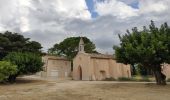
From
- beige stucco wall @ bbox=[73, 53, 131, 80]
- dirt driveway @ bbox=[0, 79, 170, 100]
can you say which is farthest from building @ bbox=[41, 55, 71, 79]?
dirt driveway @ bbox=[0, 79, 170, 100]

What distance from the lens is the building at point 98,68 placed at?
55.6 metres

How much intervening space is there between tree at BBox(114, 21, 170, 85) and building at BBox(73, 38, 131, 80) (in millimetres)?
21634

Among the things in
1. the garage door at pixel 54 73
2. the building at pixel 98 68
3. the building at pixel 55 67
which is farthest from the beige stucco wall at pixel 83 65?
the garage door at pixel 54 73

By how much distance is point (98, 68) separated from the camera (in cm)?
5603

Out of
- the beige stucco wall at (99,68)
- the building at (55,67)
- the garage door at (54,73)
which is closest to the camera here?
the beige stucco wall at (99,68)

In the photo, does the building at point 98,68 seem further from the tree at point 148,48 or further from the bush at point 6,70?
the tree at point 148,48

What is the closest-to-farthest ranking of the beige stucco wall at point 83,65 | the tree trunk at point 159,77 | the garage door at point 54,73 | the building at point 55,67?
the tree trunk at point 159,77 → the beige stucco wall at point 83,65 → the building at point 55,67 → the garage door at point 54,73

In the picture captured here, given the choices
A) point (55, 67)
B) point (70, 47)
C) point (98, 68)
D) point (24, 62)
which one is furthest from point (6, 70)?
point (70, 47)

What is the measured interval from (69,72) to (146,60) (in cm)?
4107

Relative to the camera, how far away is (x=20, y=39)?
5434 centimetres

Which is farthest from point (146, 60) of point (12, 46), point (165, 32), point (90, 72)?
point (12, 46)

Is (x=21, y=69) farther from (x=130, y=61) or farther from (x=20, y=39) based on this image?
(x=130, y=61)

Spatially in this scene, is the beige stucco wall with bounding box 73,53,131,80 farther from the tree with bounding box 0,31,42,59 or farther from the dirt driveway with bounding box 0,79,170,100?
the dirt driveway with bounding box 0,79,170,100

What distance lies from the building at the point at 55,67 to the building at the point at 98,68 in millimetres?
8516
